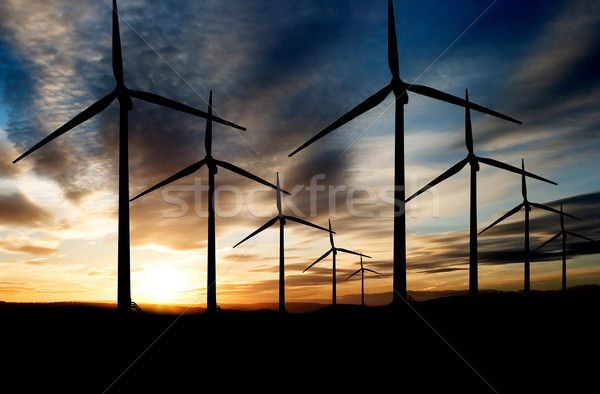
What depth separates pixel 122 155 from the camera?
3309 cm

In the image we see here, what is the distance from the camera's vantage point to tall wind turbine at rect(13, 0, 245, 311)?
99.1 feet

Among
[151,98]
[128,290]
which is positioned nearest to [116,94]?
[151,98]

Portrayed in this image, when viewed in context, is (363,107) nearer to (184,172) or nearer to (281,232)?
(184,172)

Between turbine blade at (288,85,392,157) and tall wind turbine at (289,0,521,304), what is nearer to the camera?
tall wind turbine at (289,0,521,304)

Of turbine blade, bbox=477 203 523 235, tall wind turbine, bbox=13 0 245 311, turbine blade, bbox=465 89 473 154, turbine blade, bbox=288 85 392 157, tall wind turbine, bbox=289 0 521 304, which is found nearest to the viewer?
tall wind turbine, bbox=289 0 521 304

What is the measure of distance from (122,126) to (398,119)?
2015 cm

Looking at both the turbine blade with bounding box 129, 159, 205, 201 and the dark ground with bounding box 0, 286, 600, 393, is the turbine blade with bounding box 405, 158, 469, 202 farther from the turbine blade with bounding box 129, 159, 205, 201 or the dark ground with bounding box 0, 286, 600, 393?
the turbine blade with bounding box 129, 159, 205, 201

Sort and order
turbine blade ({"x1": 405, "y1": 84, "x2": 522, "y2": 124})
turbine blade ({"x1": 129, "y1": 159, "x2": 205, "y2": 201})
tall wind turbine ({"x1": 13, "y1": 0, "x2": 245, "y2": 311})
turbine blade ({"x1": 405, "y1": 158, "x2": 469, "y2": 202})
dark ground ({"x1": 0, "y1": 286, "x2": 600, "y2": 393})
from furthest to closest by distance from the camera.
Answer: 1. turbine blade ({"x1": 129, "y1": 159, "x2": 205, "y2": 201})
2. turbine blade ({"x1": 405, "y1": 158, "x2": 469, "y2": 202})
3. turbine blade ({"x1": 405, "y1": 84, "x2": 522, "y2": 124})
4. tall wind turbine ({"x1": 13, "y1": 0, "x2": 245, "y2": 311})
5. dark ground ({"x1": 0, "y1": 286, "x2": 600, "y2": 393})

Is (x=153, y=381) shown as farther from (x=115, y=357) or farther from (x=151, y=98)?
(x=151, y=98)

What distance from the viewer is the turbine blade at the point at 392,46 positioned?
37969 millimetres

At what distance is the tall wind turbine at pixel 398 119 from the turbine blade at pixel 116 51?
17678 millimetres

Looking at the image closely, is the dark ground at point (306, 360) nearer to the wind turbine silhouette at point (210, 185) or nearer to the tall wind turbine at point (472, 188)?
the wind turbine silhouette at point (210, 185)

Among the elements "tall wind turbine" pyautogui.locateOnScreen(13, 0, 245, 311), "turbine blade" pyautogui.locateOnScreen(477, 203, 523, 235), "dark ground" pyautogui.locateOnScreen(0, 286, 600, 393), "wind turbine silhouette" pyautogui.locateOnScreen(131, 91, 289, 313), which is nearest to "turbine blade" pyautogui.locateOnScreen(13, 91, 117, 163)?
"tall wind turbine" pyautogui.locateOnScreen(13, 0, 245, 311)

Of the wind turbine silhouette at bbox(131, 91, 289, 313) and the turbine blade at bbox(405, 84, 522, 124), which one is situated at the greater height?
the turbine blade at bbox(405, 84, 522, 124)
